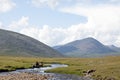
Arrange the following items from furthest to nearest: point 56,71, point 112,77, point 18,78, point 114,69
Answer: point 56,71
point 114,69
point 18,78
point 112,77

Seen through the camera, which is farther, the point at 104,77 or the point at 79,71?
the point at 79,71

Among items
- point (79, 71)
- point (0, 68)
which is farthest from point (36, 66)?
point (79, 71)

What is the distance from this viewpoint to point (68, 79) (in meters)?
85.2

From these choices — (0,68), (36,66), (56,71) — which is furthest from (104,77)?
(36,66)

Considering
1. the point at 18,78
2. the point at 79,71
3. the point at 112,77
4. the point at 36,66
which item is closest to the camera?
the point at 112,77

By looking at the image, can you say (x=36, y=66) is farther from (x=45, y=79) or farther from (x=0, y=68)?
(x=45, y=79)

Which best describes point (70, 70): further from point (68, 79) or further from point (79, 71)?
point (68, 79)

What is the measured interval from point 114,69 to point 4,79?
121 ft

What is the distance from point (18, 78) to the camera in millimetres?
86500

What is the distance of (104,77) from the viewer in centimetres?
8281

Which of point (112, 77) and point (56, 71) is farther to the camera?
point (56, 71)

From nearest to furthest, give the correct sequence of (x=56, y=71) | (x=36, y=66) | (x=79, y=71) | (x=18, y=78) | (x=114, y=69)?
(x=18, y=78), (x=114, y=69), (x=79, y=71), (x=56, y=71), (x=36, y=66)

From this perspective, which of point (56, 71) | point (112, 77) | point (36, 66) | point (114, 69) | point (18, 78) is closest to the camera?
point (112, 77)

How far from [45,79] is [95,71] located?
21.3m
